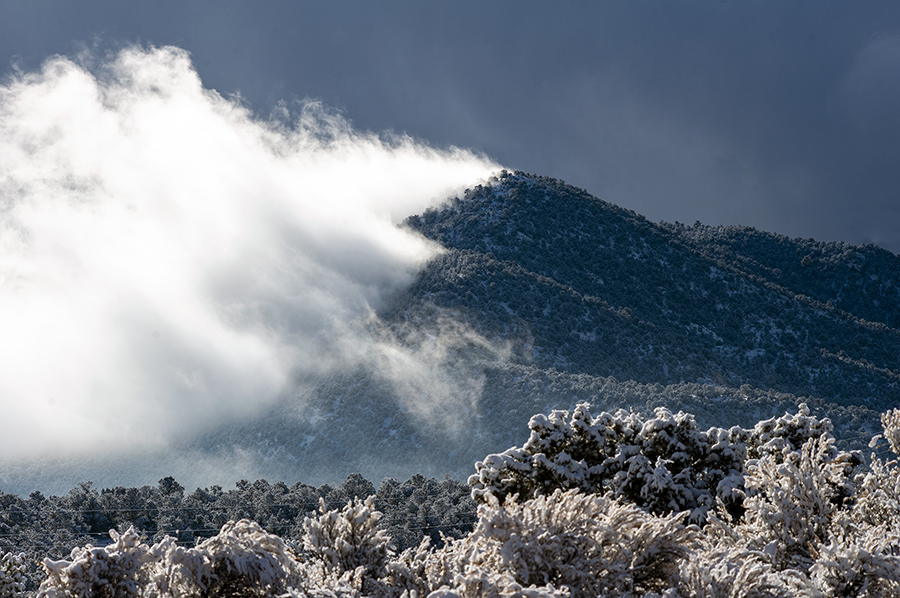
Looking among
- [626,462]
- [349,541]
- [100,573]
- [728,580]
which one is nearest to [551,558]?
[728,580]

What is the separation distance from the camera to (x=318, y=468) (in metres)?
71.9

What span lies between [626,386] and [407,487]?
34.1m

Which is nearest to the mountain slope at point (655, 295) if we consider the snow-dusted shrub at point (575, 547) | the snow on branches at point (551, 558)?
the snow on branches at point (551, 558)

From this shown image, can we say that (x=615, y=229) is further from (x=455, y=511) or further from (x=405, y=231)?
(x=455, y=511)

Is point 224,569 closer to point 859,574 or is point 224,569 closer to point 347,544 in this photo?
point 347,544

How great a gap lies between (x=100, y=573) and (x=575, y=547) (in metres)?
7.65

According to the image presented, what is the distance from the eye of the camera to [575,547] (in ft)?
37.0

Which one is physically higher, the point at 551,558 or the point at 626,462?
the point at 626,462

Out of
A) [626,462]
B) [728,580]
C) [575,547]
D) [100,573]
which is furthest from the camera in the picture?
[626,462]

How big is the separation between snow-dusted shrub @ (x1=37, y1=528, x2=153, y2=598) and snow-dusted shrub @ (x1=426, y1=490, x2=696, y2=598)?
4.90m

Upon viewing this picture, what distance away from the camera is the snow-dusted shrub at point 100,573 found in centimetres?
1184

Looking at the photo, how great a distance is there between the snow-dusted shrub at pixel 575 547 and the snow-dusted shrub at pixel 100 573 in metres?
4.90

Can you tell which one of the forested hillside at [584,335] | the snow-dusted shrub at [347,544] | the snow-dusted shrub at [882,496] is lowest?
the snow-dusted shrub at [347,544]

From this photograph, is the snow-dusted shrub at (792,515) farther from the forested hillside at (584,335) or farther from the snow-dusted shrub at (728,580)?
the forested hillside at (584,335)
